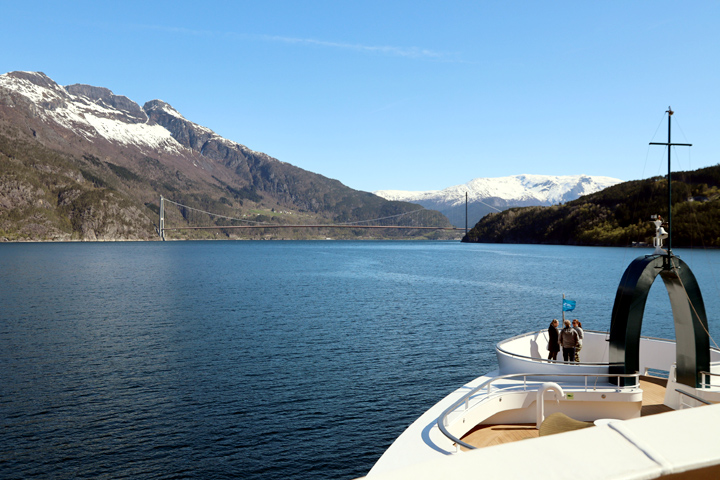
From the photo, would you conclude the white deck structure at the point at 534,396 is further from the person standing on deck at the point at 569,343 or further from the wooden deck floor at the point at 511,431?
the person standing on deck at the point at 569,343

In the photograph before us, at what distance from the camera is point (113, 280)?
286 feet

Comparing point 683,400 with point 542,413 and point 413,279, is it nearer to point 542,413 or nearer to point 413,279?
point 542,413

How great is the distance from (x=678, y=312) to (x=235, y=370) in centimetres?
2285

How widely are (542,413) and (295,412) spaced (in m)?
11.6

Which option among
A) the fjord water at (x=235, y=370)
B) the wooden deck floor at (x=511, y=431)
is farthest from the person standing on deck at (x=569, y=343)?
the fjord water at (x=235, y=370)

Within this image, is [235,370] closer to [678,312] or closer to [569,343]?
[569,343]

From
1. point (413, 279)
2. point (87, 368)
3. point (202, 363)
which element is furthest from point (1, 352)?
point (413, 279)

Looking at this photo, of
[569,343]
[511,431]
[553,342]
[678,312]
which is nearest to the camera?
[511,431]

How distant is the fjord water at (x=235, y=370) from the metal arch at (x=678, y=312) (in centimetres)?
931

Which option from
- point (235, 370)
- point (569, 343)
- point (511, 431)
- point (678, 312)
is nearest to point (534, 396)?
point (511, 431)

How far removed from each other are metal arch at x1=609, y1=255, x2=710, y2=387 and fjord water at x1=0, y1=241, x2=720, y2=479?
9.31 meters

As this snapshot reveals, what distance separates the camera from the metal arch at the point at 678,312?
55.4 feet

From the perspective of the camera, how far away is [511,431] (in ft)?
52.2

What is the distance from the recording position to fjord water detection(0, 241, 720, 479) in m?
19.4
